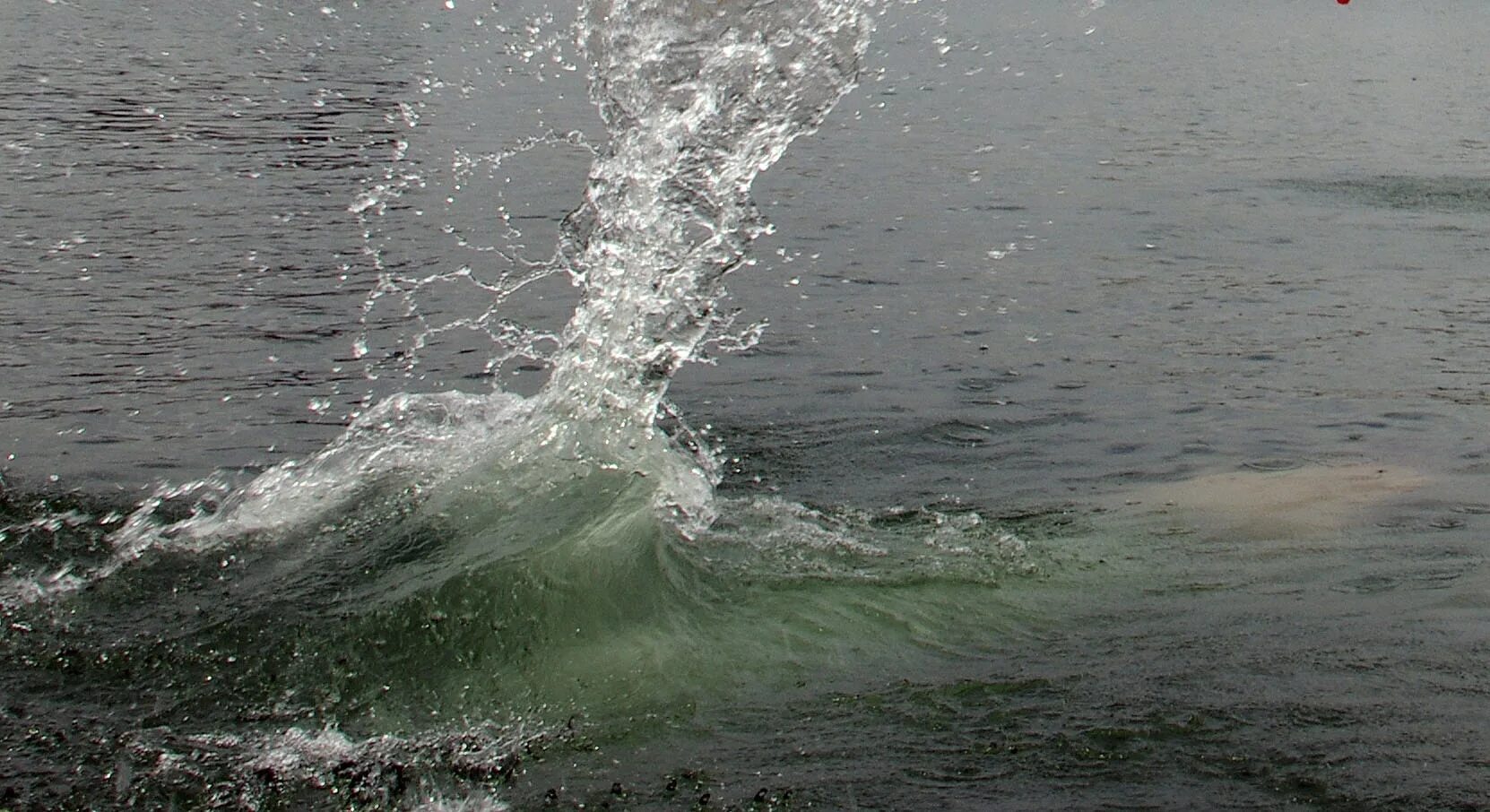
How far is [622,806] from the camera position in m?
5.94

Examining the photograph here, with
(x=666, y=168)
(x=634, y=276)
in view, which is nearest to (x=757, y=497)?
(x=634, y=276)

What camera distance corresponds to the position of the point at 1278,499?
966 centimetres

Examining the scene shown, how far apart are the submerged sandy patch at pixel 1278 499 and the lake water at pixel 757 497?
0.15 feet

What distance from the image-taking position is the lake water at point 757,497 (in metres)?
6.41

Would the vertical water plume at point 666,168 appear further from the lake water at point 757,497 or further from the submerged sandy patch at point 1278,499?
the submerged sandy patch at point 1278,499

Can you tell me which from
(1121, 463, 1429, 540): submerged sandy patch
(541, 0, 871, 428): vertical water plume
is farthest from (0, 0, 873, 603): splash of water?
(1121, 463, 1429, 540): submerged sandy patch

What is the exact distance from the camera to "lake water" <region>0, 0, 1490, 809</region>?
21.0 ft

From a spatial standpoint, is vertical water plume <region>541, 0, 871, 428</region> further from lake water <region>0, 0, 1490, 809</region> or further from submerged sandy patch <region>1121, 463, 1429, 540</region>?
submerged sandy patch <region>1121, 463, 1429, 540</region>

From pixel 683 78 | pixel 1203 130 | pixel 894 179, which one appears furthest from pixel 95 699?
pixel 1203 130

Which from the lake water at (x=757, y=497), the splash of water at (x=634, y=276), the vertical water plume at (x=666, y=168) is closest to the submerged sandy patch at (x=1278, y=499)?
the lake water at (x=757, y=497)

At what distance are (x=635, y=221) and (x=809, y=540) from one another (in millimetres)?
2131

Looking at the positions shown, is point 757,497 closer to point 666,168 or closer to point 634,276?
point 634,276

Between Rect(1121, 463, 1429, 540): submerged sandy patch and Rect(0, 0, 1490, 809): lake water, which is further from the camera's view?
Rect(1121, 463, 1429, 540): submerged sandy patch

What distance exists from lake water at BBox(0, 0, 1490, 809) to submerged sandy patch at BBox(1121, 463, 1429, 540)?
Result: 0.15 feet
